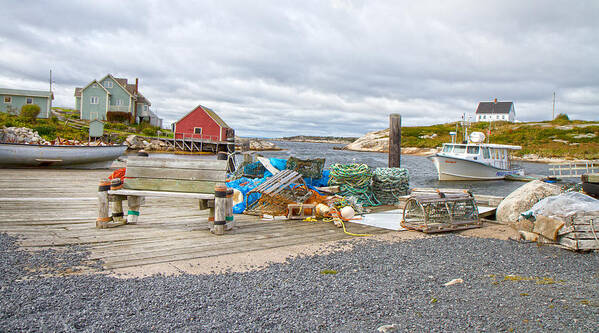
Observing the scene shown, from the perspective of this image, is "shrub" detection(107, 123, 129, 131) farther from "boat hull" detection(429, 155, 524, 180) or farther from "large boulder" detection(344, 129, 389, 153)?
"large boulder" detection(344, 129, 389, 153)

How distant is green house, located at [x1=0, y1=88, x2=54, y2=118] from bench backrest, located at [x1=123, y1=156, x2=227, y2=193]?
53.5 m

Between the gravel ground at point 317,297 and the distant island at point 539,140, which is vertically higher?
the distant island at point 539,140

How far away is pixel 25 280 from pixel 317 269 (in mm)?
2965

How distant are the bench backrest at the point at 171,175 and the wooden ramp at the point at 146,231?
672 millimetres

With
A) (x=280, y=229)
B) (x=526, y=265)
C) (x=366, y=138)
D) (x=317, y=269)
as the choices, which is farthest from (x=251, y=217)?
(x=366, y=138)

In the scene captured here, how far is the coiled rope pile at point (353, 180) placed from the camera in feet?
28.9

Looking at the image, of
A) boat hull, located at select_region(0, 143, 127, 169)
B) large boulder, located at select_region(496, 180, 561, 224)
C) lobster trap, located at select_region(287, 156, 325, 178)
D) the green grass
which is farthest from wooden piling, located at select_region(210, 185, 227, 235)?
the green grass

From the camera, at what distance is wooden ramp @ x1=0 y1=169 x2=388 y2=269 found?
4.73m

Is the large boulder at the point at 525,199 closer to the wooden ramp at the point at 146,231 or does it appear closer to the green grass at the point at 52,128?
the wooden ramp at the point at 146,231

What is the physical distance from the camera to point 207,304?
3268 millimetres

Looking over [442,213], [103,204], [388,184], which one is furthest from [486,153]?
[103,204]

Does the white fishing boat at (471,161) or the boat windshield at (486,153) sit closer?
the white fishing boat at (471,161)

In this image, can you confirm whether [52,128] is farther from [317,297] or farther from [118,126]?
[317,297]

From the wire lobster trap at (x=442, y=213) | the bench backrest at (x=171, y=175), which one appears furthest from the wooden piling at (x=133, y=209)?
the wire lobster trap at (x=442, y=213)
